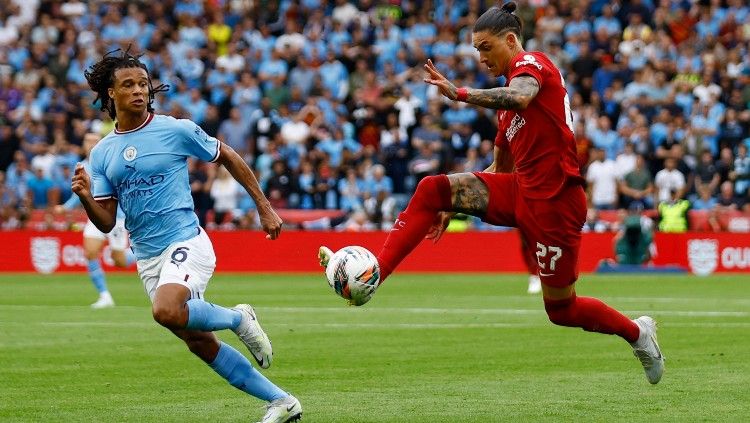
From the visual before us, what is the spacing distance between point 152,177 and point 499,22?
8.22ft

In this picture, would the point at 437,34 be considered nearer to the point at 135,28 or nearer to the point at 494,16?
the point at 135,28

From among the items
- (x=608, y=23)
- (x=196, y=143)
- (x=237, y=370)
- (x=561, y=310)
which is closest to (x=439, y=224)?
(x=561, y=310)

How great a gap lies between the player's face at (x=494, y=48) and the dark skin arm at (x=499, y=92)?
13.8 inches

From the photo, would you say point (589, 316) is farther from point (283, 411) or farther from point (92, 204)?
point (92, 204)

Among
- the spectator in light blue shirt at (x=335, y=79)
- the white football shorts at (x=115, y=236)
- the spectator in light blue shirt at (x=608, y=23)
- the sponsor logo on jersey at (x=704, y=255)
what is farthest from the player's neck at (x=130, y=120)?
the spectator in light blue shirt at (x=608, y=23)

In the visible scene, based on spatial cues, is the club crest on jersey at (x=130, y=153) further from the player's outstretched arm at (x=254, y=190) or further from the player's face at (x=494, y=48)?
the player's face at (x=494, y=48)

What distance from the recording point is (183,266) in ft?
28.5

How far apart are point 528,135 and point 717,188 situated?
20.1 m

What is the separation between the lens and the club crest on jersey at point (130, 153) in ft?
29.3

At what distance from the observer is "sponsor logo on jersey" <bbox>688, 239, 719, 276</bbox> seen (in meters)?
27.3

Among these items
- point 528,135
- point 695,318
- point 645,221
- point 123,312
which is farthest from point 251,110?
point 528,135

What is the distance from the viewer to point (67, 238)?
28312 mm

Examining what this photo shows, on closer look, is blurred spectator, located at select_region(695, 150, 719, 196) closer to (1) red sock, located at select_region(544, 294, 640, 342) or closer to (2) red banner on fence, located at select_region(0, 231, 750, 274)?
(2) red banner on fence, located at select_region(0, 231, 750, 274)

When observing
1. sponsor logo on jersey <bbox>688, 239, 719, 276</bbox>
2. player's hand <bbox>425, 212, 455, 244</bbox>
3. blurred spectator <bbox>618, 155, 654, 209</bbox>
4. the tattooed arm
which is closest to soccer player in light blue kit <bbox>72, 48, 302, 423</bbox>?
the tattooed arm
